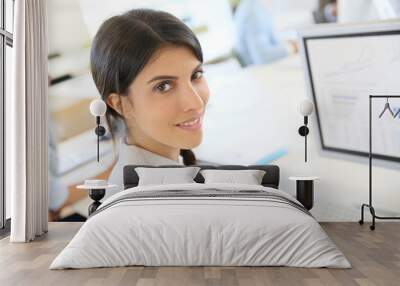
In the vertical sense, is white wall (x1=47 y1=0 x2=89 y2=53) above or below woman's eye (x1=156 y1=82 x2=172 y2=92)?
above

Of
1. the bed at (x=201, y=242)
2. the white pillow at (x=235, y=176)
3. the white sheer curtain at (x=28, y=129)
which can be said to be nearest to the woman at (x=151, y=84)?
the white pillow at (x=235, y=176)

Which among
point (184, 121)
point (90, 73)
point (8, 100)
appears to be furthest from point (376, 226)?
point (8, 100)

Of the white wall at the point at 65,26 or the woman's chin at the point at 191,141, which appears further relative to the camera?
the white wall at the point at 65,26

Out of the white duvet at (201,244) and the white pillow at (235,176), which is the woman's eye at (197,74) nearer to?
the white pillow at (235,176)

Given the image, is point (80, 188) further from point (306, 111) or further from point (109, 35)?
point (306, 111)

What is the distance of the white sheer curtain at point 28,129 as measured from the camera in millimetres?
5742

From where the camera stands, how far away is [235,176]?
6570 mm

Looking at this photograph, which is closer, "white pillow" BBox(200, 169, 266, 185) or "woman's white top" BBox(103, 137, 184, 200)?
"white pillow" BBox(200, 169, 266, 185)

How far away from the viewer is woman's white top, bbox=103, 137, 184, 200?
23.0ft

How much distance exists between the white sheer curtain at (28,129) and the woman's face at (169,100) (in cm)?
110

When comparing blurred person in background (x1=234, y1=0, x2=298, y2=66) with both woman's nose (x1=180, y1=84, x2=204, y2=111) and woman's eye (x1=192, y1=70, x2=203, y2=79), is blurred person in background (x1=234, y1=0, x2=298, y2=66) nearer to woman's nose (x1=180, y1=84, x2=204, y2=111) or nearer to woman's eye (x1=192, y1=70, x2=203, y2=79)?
woman's eye (x1=192, y1=70, x2=203, y2=79)

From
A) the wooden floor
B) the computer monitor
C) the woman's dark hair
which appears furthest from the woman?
the wooden floor

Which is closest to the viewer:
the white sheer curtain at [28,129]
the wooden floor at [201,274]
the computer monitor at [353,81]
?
the wooden floor at [201,274]

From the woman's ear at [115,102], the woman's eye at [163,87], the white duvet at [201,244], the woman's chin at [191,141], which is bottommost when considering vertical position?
the white duvet at [201,244]
